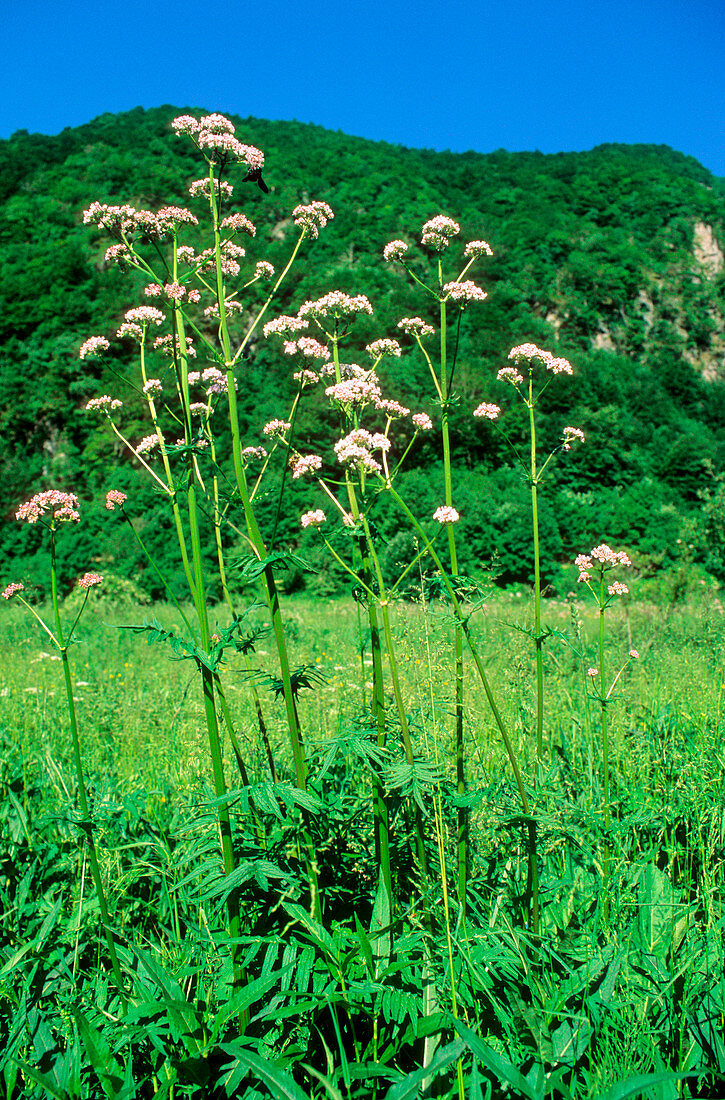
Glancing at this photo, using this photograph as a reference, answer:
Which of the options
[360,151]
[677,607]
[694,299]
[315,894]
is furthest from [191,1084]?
[360,151]

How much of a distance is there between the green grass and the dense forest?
21.3ft

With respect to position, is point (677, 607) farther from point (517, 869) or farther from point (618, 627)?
point (517, 869)

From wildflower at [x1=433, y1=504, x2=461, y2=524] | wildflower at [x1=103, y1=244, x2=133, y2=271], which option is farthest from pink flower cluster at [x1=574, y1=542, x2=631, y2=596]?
wildflower at [x1=103, y1=244, x2=133, y2=271]

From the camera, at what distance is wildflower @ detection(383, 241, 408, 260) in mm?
2162

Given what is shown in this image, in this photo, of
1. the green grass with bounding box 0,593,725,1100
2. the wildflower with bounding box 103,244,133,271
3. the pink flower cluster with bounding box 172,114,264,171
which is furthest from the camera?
the wildflower with bounding box 103,244,133,271

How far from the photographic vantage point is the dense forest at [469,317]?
17812mm

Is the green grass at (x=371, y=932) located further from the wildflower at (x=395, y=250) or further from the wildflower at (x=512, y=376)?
the wildflower at (x=395, y=250)

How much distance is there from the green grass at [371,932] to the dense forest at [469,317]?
648 centimetres

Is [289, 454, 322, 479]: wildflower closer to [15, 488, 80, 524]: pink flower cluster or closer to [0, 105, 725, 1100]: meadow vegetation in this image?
[0, 105, 725, 1100]: meadow vegetation

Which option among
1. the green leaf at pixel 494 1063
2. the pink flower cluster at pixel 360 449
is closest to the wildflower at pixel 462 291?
the pink flower cluster at pixel 360 449

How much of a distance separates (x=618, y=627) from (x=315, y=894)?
6.96 meters

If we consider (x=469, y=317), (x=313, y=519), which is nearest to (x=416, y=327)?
(x=313, y=519)

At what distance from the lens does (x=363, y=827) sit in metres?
1.97

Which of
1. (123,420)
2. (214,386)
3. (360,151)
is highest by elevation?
(360,151)
